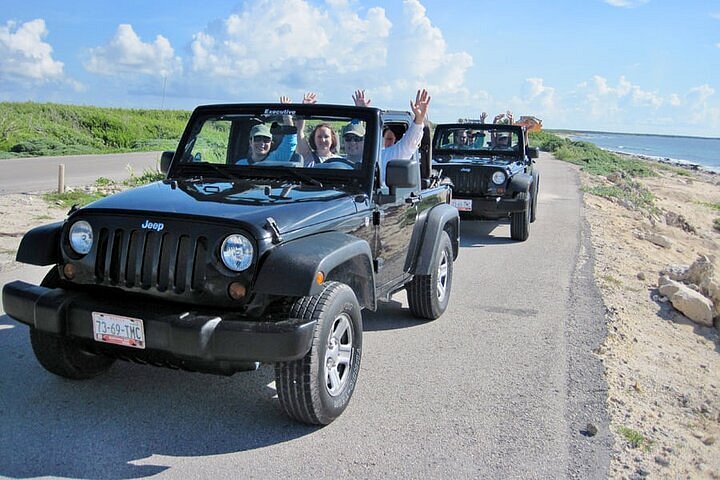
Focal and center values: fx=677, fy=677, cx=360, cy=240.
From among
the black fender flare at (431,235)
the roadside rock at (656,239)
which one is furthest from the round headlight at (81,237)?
the roadside rock at (656,239)

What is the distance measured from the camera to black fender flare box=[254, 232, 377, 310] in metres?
3.47

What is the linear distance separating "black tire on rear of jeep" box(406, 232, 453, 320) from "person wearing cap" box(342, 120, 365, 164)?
1.38 m

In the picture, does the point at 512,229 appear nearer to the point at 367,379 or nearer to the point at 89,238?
the point at 367,379

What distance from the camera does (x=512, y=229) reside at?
10969 mm

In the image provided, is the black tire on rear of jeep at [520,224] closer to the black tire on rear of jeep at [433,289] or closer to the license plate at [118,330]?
the black tire on rear of jeep at [433,289]

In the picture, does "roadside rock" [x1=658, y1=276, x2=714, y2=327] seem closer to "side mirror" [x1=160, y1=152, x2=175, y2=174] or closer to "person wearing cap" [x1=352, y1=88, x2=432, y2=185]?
"person wearing cap" [x1=352, y1=88, x2=432, y2=185]

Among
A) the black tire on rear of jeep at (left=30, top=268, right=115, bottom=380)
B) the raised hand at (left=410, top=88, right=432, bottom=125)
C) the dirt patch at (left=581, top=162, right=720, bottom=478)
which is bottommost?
the dirt patch at (left=581, top=162, right=720, bottom=478)

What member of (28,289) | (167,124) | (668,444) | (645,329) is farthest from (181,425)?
(167,124)

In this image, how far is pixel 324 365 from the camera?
3773 millimetres

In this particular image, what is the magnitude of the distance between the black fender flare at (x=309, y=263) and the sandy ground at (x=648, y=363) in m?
1.87

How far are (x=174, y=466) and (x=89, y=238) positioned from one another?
4.53 feet

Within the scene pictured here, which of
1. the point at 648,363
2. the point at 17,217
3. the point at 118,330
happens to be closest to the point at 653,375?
the point at 648,363

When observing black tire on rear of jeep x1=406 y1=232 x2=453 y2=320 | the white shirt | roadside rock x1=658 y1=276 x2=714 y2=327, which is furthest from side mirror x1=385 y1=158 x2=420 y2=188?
roadside rock x1=658 y1=276 x2=714 y2=327

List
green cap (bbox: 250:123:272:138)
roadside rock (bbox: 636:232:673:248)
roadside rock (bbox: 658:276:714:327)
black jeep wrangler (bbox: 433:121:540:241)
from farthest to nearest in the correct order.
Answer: roadside rock (bbox: 636:232:673:248) → black jeep wrangler (bbox: 433:121:540:241) → roadside rock (bbox: 658:276:714:327) → green cap (bbox: 250:123:272:138)
